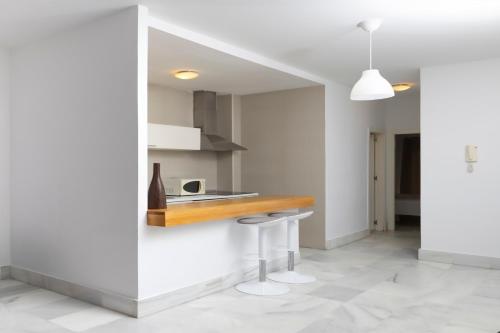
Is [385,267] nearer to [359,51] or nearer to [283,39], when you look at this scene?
[359,51]

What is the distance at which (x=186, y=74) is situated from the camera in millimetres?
5227

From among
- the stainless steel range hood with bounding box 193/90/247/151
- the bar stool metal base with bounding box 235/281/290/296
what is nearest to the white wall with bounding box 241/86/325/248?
the stainless steel range hood with bounding box 193/90/247/151

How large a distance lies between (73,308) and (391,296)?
2.69 metres

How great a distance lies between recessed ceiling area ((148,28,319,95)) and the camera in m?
→ 4.14

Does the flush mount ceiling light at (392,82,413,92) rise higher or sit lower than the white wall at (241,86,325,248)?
higher

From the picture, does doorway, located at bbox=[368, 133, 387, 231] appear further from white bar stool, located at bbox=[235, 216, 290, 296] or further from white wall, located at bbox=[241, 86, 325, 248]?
white bar stool, located at bbox=[235, 216, 290, 296]

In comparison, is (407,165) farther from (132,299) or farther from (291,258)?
(132,299)

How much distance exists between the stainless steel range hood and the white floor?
2267 millimetres

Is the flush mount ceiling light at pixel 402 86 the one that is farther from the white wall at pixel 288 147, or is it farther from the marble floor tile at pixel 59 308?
the marble floor tile at pixel 59 308

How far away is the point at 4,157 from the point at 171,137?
1786 millimetres

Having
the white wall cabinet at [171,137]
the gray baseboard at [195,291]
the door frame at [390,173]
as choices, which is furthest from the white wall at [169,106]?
the door frame at [390,173]

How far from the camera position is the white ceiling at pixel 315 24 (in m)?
3.30

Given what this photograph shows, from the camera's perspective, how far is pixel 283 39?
13.7 feet

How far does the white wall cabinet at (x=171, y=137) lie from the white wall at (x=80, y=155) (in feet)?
4.01
